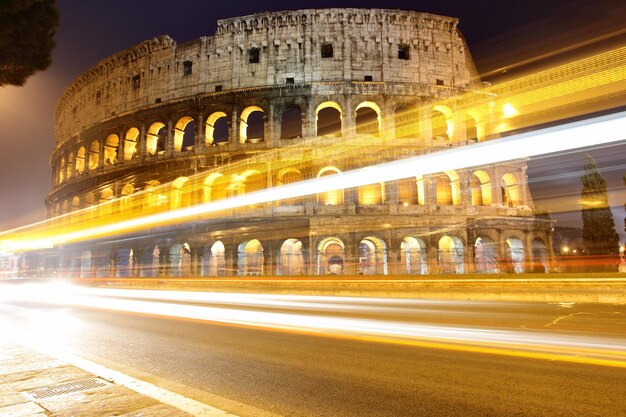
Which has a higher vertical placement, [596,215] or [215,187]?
[215,187]

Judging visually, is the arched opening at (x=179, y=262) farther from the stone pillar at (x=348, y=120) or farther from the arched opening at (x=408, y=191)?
the arched opening at (x=408, y=191)

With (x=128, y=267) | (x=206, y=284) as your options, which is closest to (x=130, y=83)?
(x=128, y=267)

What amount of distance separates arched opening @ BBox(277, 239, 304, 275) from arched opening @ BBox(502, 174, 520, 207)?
14754 millimetres

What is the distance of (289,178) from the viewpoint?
26.0 metres

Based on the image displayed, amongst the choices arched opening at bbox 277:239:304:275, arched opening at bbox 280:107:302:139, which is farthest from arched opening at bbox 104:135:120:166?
arched opening at bbox 277:239:304:275

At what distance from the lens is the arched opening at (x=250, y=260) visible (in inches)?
990

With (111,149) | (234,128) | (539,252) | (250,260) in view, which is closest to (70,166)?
(111,149)

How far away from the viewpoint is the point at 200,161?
27.0m

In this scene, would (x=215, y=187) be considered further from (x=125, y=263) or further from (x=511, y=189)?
(x=511, y=189)

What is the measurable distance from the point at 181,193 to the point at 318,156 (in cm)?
995

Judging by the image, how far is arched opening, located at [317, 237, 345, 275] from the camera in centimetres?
2407

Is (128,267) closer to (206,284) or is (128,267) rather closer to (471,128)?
(206,284)

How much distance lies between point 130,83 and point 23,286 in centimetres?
1670

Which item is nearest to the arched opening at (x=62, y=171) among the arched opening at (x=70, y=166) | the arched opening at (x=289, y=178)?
the arched opening at (x=70, y=166)
